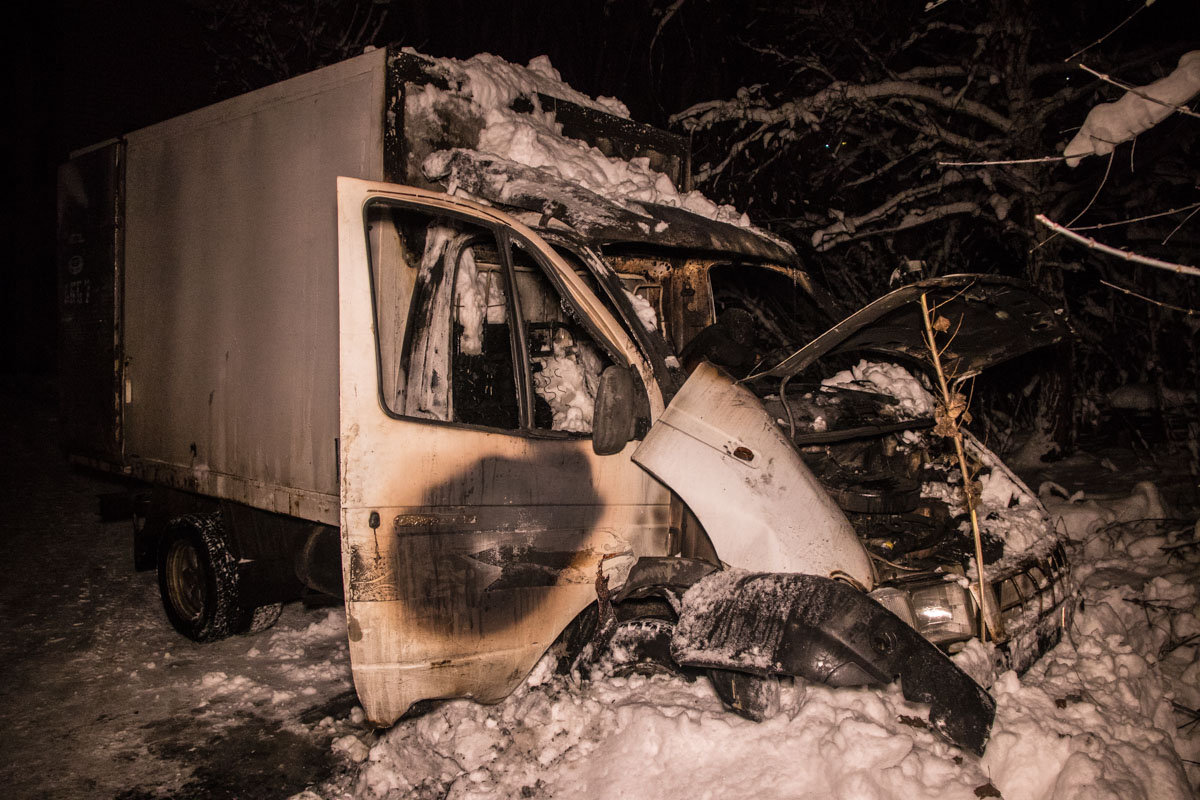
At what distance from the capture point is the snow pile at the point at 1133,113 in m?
2.37

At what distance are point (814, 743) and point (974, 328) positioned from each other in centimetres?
220

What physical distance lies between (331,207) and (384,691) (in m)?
2.32

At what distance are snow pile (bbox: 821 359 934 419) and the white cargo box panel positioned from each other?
2.66m

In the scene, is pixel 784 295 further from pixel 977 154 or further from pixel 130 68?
pixel 130 68

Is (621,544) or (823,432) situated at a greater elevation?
(823,432)

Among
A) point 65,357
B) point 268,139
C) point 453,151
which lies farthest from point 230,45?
point 453,151

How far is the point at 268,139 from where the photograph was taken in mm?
4238

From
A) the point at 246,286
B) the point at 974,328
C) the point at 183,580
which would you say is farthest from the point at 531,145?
the point at 183,580

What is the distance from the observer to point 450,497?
10.0 feet

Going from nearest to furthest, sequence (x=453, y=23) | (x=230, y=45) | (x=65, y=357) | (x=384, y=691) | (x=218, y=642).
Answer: (x=384, y=691) < (x=218, y=642) < (x=65, y=357) < (x=453, y=23) < (x=230, y=45)

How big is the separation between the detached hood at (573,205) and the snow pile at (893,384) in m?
1.00

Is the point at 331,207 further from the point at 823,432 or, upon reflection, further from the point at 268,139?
the point at 823,432

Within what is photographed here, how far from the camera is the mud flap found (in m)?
2.65

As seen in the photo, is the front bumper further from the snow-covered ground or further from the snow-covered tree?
the snow-covered tree
